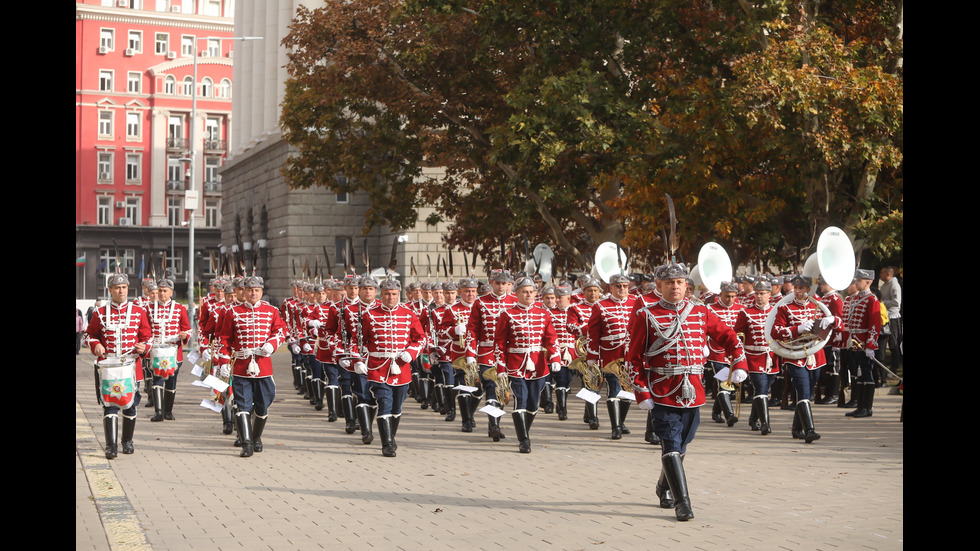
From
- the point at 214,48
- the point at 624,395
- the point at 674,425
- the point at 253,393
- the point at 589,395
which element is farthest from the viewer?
the point at 214,48

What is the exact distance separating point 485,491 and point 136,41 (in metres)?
77.3

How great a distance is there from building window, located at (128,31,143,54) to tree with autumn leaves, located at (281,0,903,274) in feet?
178

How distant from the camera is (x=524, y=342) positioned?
13.8m

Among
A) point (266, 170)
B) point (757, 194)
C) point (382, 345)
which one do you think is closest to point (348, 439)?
point (382, 345)

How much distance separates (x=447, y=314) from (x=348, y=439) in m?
3.24

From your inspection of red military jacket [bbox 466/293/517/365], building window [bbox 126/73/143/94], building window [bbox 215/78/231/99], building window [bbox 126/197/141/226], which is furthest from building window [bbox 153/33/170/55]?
red military jacket [bbox 466/293/517/365]

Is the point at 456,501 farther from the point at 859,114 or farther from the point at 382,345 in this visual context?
the point at 859,114

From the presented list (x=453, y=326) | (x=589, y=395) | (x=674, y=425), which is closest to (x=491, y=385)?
(x=589, y=395)

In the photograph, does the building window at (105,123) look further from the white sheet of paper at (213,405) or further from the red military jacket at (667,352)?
the red military jacket at (667,352)

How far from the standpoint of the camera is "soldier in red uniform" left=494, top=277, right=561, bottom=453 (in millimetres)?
13516

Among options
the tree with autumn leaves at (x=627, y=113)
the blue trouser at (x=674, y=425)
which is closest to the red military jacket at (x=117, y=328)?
the blue trouser at (x=674, y=425)

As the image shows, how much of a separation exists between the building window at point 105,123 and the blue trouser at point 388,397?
7296cm

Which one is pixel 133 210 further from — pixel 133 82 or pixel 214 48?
pixel 214 48

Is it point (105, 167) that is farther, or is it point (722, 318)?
point (105, 167)
